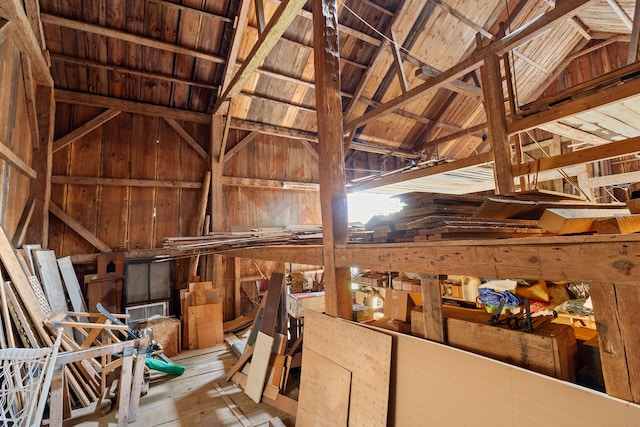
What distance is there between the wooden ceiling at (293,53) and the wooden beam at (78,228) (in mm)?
2082

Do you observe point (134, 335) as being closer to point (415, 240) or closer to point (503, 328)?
point (415, 240)

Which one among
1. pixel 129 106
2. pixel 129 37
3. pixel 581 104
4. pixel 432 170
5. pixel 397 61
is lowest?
pixel 432 170

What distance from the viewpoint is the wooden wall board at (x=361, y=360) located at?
1.94 metres

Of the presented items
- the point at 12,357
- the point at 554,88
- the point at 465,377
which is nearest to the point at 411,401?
the point at 465,377

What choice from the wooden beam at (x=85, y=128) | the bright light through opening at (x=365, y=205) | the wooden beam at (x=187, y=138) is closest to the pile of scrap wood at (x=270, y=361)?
the wooden beam at (x=187, y=138)

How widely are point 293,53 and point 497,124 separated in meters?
4.56

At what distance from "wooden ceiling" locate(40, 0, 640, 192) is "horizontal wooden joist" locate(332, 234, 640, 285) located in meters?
2.86

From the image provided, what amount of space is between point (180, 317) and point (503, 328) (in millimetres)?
5682

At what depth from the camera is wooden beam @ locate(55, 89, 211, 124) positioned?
17.5ft

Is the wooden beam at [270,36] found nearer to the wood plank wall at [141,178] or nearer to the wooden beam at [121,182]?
the wood plank wall at [141,178]

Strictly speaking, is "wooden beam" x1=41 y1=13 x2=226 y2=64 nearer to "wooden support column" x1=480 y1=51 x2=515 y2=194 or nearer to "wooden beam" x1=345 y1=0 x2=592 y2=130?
"wooden beam" x1=345 y1=0 x2=592 y2=130

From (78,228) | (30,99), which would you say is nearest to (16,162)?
(30,99)

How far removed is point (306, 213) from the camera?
7730 mm

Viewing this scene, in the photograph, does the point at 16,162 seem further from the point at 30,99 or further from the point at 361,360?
the point at 361,360
